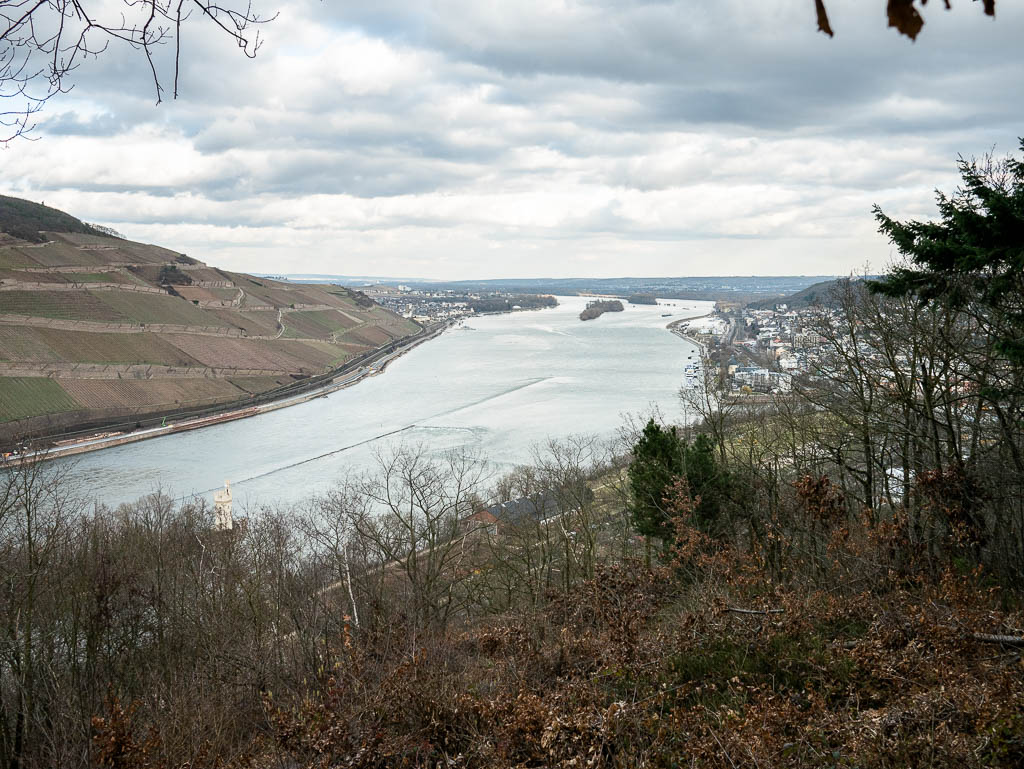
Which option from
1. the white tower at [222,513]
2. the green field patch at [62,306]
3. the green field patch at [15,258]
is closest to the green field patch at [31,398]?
the green field patch at [62,306]

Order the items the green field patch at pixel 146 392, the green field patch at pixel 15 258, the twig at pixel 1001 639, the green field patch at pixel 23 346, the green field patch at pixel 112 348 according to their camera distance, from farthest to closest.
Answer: the green field patch at pixel 15 258 < the green field patch at pixel 112 348 < the green field patch at pixel 23 346 < the green field patch at pixel 146 392 < the twig at pixel 1001 639

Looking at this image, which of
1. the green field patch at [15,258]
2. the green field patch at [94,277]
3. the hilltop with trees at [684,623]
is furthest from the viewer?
the green field patch at [94,277]

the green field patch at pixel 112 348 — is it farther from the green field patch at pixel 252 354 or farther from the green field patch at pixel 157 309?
the green field patch at pixel 157 309

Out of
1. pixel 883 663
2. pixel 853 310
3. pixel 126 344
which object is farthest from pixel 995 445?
pixel 126 344

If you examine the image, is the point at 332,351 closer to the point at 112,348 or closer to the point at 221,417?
the point at 112,348

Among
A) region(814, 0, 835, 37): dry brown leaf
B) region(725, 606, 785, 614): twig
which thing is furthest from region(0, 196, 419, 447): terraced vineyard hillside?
region(814, 0, 835, 37): dry brown leaf

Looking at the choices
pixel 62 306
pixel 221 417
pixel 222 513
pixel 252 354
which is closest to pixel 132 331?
pixel 62 306
